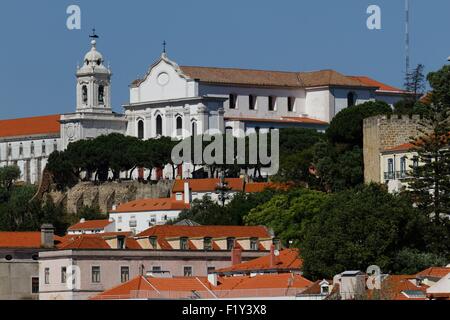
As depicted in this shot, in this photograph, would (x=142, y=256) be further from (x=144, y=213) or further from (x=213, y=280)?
(x=144, y=213)

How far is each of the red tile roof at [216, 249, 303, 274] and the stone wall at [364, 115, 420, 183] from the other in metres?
19.7

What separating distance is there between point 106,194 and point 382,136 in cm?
6273

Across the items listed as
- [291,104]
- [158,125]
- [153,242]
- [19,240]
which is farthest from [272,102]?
[153,242]

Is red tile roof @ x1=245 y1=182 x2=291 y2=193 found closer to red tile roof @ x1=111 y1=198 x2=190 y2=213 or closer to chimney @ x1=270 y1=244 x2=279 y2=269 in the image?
red tile roof @ x1=111 y1=198 x2=190 y2=213

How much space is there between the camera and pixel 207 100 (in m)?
154

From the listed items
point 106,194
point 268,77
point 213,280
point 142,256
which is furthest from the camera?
point 268,77

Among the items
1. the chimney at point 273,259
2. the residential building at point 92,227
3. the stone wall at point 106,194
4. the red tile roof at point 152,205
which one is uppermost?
the stone wall at point 106,194

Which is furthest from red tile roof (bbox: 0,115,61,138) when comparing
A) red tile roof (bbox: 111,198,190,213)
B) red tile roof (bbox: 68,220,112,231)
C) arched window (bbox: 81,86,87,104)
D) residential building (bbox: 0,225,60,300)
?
residential building (bbox: 0,225,60,300)

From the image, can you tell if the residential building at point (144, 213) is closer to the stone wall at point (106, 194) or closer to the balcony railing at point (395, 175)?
the stone wall at point (106, 194)

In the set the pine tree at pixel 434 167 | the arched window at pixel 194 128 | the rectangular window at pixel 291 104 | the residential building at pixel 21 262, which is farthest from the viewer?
the rectangular window at pixel 291 104

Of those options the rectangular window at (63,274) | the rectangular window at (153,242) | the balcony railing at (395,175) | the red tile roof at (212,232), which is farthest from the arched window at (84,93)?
the rectangular window at (63,274)

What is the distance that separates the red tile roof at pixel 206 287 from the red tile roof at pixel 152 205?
64.2m

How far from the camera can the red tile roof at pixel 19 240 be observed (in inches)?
2881
